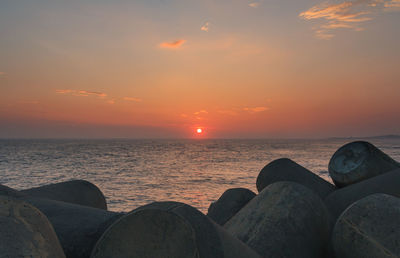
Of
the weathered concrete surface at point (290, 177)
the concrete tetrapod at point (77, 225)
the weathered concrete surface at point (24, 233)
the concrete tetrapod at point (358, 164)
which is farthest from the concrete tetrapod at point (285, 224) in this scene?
the concrete tetrapod at point (358, 164)

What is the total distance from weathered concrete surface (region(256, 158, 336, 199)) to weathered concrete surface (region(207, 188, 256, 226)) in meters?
0.87

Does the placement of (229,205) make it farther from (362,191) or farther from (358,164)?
(358,164)

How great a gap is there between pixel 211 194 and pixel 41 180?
9.09 meters

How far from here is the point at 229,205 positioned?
476 cm

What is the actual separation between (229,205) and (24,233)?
349cm

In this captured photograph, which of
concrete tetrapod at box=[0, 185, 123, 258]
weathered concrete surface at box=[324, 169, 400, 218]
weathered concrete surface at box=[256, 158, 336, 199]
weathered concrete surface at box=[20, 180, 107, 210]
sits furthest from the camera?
weathered concrete surface at box=[256, 158, 336, 199]

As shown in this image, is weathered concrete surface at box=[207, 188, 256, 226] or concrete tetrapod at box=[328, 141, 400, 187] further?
concrete tetrapod at box=[328, 141, 400, 187]

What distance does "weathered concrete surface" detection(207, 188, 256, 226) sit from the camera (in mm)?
4673

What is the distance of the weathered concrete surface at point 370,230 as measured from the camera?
2658mm

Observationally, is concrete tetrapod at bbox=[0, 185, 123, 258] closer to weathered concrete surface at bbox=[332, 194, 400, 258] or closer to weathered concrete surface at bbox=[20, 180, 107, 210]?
weathered concrete surface at bbox=[20, 180, 107, 210]

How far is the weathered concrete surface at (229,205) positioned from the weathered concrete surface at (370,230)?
6.21ft

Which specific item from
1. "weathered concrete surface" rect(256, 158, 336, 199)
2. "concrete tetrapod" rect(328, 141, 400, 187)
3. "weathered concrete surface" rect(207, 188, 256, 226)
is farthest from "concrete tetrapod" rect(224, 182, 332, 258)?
"concrete tetrapod" rect(328, 141, 400, 187)

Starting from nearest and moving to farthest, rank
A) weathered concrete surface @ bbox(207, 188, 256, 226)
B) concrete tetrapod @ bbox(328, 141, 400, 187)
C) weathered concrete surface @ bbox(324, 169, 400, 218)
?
weathered concrete surface @ bbox(324, 169, 400, 218), weathered concrete surface @ bbox(207, 188, 256, 226), concrete tetrapod @ bbox(328, 141, 400, 187)

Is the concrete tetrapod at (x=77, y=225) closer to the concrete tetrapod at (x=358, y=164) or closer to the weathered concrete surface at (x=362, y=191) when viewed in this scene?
the weathered concrete surface at (x=362, y=191)
